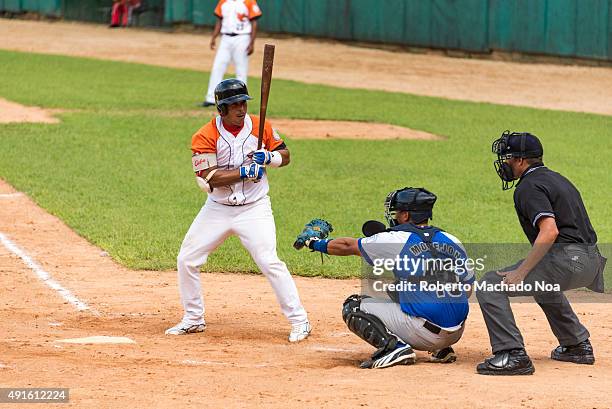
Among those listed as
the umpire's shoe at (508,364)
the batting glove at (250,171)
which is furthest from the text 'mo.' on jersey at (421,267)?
the batting glove at (250,171)

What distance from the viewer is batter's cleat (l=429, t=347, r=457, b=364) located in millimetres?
7906

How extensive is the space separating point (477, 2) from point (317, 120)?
33.5ft

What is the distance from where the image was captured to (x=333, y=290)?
10.6m

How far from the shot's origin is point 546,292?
771cm

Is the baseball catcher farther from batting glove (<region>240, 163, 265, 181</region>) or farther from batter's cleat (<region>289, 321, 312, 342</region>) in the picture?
batter's cleat (<region>289, 321, 312, 342</region>)

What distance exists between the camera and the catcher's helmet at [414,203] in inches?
298

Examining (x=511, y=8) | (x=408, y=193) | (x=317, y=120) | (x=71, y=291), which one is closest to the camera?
(x=408, y=193)

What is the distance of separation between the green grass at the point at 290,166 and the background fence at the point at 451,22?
5.71m

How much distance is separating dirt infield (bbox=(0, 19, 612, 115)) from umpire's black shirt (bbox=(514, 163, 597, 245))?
15.3m

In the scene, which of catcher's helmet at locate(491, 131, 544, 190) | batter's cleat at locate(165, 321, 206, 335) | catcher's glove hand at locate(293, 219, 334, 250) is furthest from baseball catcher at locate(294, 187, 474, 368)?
batter's cleat at locate(165, 321, 206, 335)

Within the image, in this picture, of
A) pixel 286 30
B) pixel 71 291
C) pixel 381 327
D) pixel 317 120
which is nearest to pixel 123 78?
pixel 317 120

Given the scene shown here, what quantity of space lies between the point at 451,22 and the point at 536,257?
76.9 feet

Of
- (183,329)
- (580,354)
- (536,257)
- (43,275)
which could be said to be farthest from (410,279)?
(43,275)

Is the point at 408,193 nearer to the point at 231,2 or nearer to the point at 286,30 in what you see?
the point at 231,2
